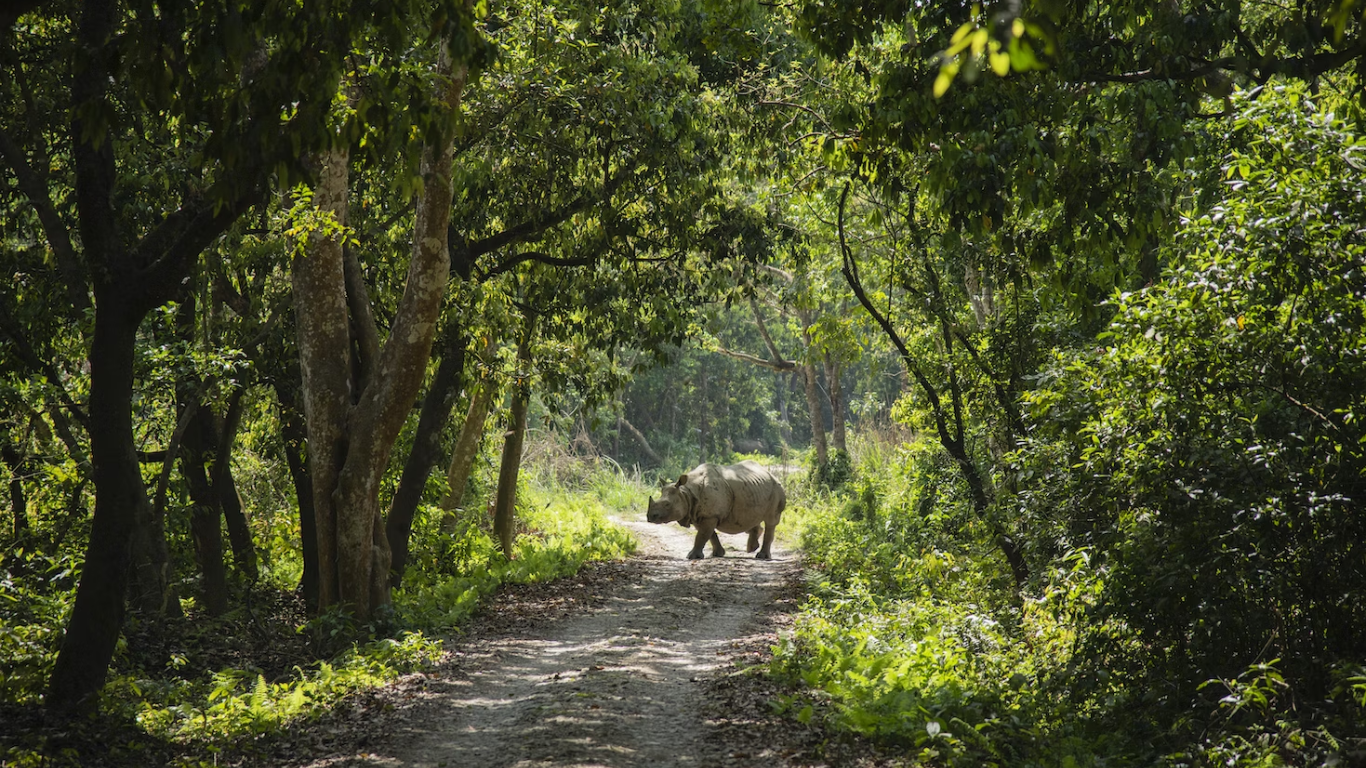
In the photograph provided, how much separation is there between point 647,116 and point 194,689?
7157mm

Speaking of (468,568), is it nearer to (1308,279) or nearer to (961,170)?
(961,170)

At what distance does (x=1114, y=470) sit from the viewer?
23.3 feet

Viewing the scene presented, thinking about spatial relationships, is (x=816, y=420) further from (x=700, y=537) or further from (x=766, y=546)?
(x=700, y=537)

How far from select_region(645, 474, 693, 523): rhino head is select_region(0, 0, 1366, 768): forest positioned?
3.73m

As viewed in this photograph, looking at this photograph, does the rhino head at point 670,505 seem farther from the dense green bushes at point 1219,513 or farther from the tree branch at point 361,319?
the dense green bushes at point 1219,513

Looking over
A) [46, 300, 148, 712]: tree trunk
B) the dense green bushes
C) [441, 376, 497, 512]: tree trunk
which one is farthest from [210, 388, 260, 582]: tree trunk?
the dense green bushes

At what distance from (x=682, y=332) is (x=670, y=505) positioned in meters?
7.08

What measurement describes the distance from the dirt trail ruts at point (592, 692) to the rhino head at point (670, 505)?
19.3 feet

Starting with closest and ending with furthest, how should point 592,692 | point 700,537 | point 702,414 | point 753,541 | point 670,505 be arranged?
point 592,692 → point 670,505 → point 700,537 → point 753,541 → point 702,414

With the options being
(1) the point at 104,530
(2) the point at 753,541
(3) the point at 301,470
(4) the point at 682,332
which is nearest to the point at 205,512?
(3) the point at 301,470

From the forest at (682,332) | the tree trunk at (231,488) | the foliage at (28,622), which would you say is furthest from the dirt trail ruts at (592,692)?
the tree trunk at (231,488)

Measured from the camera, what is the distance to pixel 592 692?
8547 mm

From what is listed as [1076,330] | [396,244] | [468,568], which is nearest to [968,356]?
[1076,330]

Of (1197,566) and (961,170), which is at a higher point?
(961,170)
